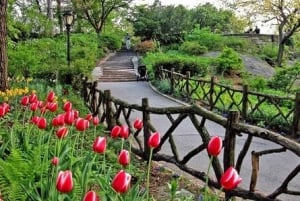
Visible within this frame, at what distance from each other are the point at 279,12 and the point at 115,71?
10.8 meters

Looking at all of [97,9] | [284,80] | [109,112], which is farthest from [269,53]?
[109,112]

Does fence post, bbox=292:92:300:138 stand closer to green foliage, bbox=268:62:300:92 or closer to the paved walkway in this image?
the paved walkway

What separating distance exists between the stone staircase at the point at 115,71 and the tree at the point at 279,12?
830 centimetres

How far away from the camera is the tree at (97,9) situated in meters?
36.2

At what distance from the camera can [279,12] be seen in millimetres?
27109

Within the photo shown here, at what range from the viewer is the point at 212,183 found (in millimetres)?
4477

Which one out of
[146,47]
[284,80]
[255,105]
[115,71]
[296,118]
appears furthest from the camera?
[146,47]

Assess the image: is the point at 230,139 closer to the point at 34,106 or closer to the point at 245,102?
the point at 34,106

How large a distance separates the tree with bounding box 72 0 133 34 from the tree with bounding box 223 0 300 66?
12269 mm

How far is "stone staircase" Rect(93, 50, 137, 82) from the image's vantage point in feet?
77.4

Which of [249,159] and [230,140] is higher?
[230,140]

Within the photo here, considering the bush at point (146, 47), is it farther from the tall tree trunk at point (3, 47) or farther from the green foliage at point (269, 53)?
the tall tree trunk at point (3, 47)

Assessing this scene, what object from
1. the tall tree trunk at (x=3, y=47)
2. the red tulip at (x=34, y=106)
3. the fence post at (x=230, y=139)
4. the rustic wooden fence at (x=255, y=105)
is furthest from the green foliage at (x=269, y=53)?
the red tulip at (x=34, y=106)

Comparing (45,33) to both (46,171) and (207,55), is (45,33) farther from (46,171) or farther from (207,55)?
(46,171)
